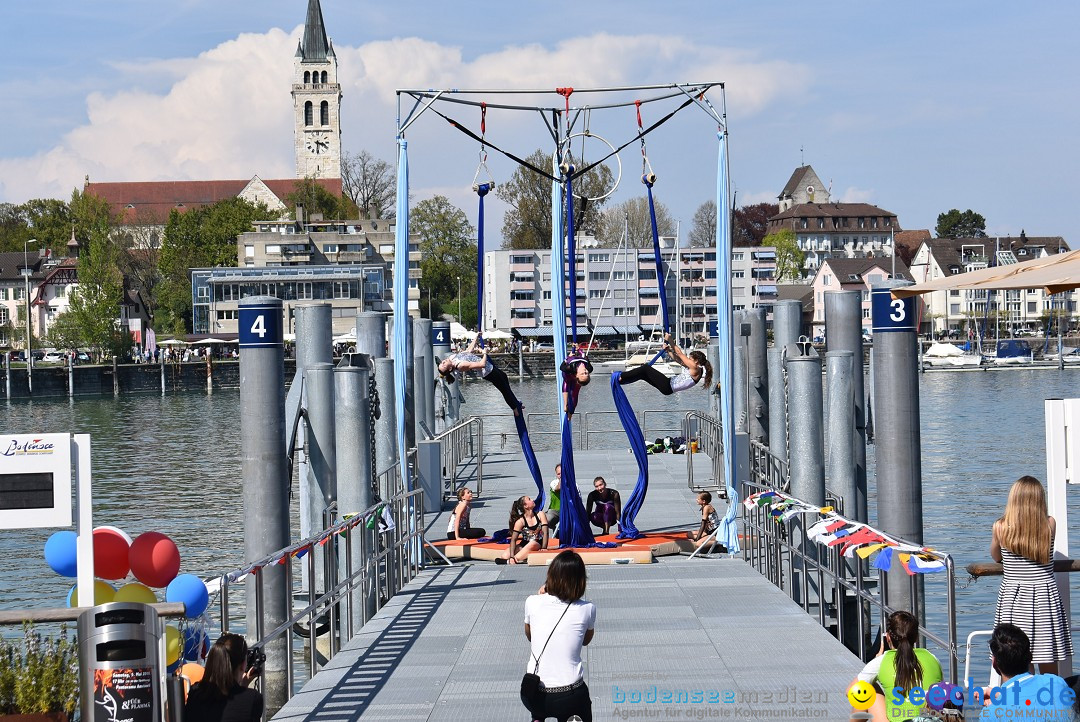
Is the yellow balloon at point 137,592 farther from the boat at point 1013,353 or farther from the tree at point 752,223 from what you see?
the tree at point 752,223

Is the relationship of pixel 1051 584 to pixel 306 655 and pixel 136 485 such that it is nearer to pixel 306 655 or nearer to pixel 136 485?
pixel 306 655

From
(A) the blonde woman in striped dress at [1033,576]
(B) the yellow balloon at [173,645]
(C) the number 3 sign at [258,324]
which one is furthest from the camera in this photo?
(C) the number 3 sign at [258,324]

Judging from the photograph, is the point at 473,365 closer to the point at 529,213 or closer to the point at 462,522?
the point at 462,522

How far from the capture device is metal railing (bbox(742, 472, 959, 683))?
41.5ft

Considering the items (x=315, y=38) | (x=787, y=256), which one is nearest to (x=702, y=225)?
(x=787, y=256)

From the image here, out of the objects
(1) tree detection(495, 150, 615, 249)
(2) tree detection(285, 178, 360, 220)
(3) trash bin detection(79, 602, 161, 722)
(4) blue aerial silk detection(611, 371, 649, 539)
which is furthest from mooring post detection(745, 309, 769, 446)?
(2) tree detection(285, 178, 360, 220)

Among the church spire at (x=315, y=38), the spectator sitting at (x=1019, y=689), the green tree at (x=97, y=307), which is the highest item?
the church spire at (x=315, y=38)

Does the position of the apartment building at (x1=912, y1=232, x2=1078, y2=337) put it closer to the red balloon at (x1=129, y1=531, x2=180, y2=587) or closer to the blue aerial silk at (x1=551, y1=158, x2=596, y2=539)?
the blue aerial silk at (x1=551, y1=158, x2=596, y2=539)

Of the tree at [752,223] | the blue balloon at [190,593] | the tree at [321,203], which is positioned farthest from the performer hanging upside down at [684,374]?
the tree at [752,223]

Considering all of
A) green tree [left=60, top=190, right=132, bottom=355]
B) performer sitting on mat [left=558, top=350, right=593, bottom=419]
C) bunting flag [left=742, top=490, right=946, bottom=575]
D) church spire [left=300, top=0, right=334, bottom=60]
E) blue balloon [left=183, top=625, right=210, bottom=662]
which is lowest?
blue balloon [left=183, top=625, right=210, bottom=662]

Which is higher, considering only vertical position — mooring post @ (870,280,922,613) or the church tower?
the church tower

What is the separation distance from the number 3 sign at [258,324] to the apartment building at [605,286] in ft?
375

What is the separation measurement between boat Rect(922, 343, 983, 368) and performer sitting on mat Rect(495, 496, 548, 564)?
102 m

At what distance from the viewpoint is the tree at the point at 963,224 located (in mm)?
190375
